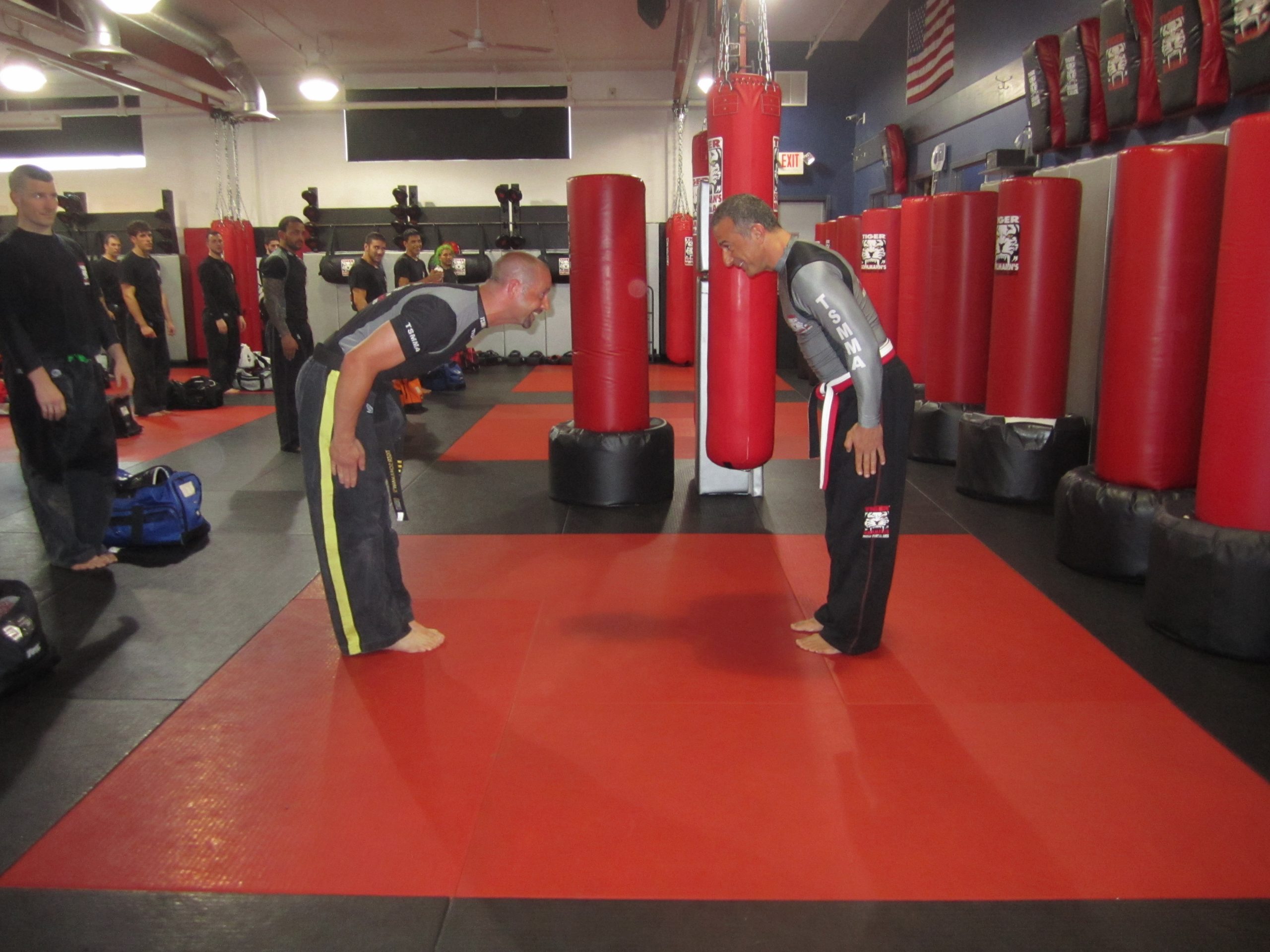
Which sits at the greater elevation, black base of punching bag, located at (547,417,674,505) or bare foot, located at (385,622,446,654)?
black base of punching bag, located at (547,417,674,505)

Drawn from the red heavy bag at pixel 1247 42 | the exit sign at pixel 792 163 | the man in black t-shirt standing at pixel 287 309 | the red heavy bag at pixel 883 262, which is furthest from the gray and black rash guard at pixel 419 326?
the exit sign at pixel 792 163

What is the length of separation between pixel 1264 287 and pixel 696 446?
2.91 meters

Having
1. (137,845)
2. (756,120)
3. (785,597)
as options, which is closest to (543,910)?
(137,845)

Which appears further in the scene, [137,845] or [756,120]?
[756,120]

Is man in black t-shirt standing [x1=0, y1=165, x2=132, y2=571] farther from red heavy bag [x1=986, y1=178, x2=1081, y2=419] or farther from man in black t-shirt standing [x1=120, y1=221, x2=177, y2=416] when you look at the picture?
man in black t-shirt standing [x1=120, y1=221, x2=177, y2=416]

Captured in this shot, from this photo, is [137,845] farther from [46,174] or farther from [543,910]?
[46,174]

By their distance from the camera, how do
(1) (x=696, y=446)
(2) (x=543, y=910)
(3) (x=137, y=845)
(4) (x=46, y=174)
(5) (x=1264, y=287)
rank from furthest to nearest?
(1) (x=696, y=446) < (4) (x=46, y=174) < (5) (x=1264, y=287) < (3) (x=137, y=845) < (2) (x=543, y=910)

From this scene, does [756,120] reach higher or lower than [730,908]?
higher

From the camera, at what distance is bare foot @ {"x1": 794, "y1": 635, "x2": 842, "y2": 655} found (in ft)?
10.1

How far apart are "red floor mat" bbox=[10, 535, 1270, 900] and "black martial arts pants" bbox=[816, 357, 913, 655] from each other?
166mm

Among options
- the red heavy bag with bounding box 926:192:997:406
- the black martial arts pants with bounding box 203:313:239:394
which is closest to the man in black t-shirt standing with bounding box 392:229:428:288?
the black martial arts pants with bounding box 203:313:239:394

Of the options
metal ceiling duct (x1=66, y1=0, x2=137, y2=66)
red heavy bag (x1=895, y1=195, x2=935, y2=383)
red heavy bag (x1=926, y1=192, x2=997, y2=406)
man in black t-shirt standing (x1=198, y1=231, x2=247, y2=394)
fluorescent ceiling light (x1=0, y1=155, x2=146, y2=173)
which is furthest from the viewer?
fluorescent ceiling light (x1=0, y1=155, x2=146, y2=173)

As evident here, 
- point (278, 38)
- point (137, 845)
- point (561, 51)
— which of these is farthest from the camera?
point (561, 51)

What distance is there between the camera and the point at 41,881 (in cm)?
194
